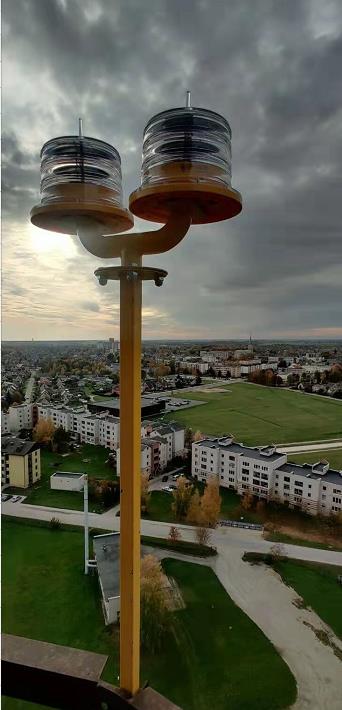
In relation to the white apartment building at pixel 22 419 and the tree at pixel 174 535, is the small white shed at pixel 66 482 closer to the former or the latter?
the white apartment building at pixel 22 419

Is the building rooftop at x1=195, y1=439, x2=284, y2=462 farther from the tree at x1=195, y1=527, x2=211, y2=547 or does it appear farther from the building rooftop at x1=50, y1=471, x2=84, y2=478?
the building rooftop at x1=50, y1=471, x2=84, y2=478

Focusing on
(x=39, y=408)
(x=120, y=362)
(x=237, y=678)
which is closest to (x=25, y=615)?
(x=237, y=678)

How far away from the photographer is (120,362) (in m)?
0.60

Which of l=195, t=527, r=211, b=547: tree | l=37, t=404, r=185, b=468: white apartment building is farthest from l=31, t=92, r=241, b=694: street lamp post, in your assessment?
l=37, t=404, r=185, b=468: white apartment building

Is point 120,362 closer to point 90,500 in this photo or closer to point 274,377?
point 90,500

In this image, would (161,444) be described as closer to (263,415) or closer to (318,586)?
(263,415)

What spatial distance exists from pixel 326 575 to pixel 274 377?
2.67 m

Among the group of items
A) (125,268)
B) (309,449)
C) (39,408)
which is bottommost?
(309,449)

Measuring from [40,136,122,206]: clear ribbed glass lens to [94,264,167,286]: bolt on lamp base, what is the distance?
92 mm

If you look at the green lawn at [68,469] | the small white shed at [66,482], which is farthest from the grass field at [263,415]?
the small white shed at [66,482]

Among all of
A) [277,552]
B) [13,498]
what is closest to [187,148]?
[277,552]

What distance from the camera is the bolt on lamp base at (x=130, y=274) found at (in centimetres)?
59

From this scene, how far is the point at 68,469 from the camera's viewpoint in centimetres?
613

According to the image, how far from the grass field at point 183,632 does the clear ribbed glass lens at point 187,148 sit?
2293 millimetres
